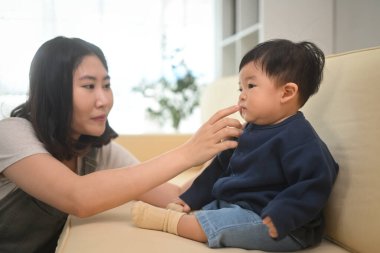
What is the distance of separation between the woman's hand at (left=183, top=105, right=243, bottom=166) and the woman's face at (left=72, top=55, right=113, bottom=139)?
0.36m

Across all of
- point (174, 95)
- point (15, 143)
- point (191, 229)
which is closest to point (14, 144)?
point (15, 143)

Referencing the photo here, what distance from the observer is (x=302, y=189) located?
812mm

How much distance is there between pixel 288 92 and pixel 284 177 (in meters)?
0.21

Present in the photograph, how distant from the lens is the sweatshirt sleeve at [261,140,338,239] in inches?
31.0

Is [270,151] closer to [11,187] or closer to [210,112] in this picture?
[11,187]

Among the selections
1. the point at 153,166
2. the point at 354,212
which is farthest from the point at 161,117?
the point at 354,212

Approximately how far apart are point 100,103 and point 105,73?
12 cm

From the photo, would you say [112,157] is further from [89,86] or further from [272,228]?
[272,228]

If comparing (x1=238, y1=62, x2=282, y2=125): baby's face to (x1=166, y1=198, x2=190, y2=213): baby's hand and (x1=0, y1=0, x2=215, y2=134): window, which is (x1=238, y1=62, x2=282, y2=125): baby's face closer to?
(x1=166, y1=198, x2=190, y2=213): baby's hand

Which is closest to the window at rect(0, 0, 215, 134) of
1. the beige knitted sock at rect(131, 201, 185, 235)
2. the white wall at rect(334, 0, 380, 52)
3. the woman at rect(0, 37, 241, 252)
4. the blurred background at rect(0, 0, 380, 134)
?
→ the blurred background at rect(0, 0, 380, 134)

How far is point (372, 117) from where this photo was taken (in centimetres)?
84

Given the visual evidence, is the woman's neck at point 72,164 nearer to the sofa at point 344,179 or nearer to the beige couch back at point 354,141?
the sofa at point 344,179

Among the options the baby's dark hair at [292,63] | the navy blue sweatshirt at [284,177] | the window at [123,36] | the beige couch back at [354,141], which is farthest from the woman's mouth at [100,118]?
the window at [123,36]

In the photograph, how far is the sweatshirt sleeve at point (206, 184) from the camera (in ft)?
3.79
